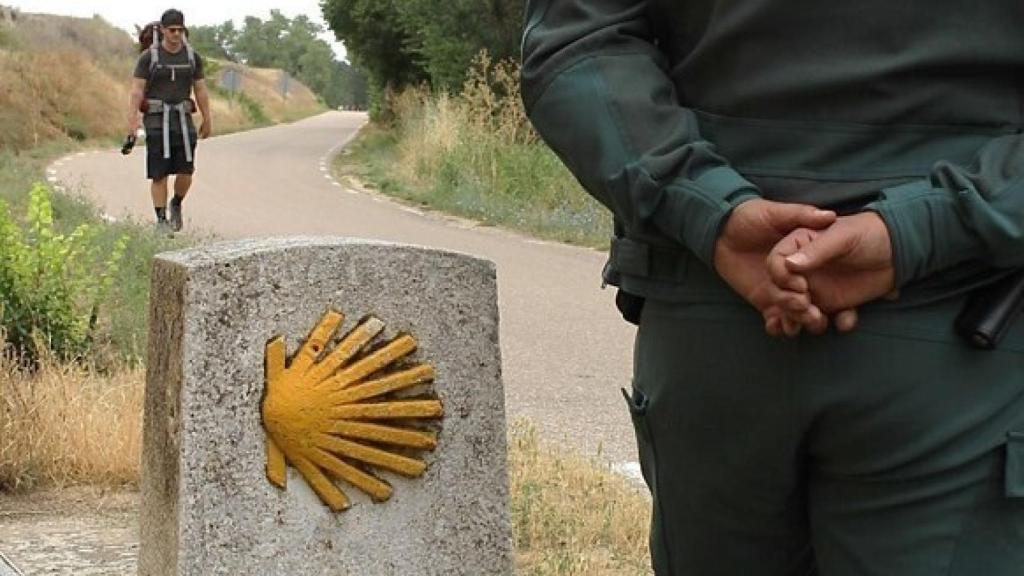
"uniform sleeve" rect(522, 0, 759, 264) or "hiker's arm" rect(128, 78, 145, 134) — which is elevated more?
"uniform sleeve" rect(522, 0, 759, 264)

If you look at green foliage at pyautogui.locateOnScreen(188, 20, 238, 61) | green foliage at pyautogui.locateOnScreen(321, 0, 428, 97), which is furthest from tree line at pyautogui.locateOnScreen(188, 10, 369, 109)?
green foliage at pyautogui.locateOnScreen(321, 0, 428, 97)

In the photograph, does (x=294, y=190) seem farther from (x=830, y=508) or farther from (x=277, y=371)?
(x=830, y=508)

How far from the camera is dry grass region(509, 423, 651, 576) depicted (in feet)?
14.3

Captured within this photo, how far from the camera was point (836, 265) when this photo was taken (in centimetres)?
164

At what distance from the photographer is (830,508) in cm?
174

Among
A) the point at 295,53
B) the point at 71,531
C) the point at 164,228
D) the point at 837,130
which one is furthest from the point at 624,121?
the point at 295,53

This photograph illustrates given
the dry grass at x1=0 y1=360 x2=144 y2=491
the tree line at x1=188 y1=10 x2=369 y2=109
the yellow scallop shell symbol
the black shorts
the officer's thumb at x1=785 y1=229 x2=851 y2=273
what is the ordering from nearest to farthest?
the officer's thumb at x1=785 y1=229 x2=851 y2=273 → the yellow scallop shell symbol → the dry grass at x1=0 y1=360 x2=144 y2=491 → the black shorts → the tree line at x1=188 y1=10 x2=369 y2=109

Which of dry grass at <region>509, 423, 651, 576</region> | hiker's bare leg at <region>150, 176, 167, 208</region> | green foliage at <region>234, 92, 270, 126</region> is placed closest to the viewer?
dry grass at <region>509, 423, 651, 576</region>

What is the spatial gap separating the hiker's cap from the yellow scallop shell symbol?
10.4m

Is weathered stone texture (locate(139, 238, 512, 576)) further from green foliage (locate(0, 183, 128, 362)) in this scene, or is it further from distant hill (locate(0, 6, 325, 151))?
distant hill (locate(0, 6, 325, 151))

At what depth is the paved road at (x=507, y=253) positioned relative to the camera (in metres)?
7.58

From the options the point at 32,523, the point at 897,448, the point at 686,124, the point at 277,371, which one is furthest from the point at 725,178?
the point at 32,523

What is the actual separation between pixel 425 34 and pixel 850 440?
2507 cm

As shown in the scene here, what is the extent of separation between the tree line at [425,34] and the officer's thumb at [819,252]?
2023 centimetres
